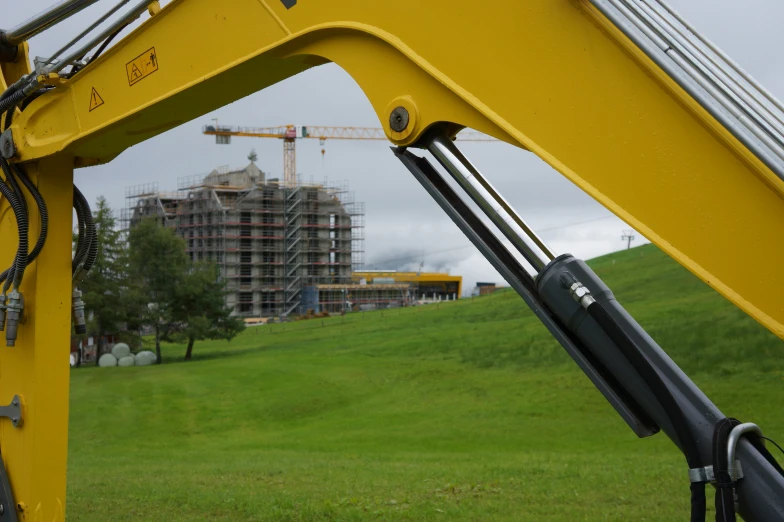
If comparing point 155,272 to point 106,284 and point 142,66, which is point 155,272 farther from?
point 142,66

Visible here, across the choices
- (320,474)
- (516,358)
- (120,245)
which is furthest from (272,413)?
(120,245)

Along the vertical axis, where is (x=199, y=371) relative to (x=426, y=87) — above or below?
below

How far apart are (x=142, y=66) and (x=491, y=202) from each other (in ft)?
7.42

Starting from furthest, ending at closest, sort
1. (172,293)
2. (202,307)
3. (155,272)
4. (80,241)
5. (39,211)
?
(155,272), (172,293), (202,307), (80,241), (39,211)

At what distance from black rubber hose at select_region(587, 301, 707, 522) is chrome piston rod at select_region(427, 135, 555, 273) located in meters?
0.32

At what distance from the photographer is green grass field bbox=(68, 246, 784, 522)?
755 centimetres

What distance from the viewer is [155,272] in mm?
45781

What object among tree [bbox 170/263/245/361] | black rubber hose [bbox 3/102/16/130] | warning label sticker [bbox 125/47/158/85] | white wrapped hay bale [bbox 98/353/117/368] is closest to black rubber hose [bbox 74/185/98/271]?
black rubber hose [bbox 3/102/16/130]

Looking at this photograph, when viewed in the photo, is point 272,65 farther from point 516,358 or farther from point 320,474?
point 516,358

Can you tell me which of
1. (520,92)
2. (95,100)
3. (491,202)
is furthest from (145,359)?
(520,92)

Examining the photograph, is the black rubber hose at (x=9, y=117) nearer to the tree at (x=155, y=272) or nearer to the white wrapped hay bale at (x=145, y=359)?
the white wrapped hay bale at (x=145, y=359)

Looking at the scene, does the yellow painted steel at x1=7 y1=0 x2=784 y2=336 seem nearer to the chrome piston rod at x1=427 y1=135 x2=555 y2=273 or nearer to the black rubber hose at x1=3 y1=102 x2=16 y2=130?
the chrome piston rod at x1=427 y1=135 x2=555 y2=273

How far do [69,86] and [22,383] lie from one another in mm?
1796

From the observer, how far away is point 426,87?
2.71 metres
